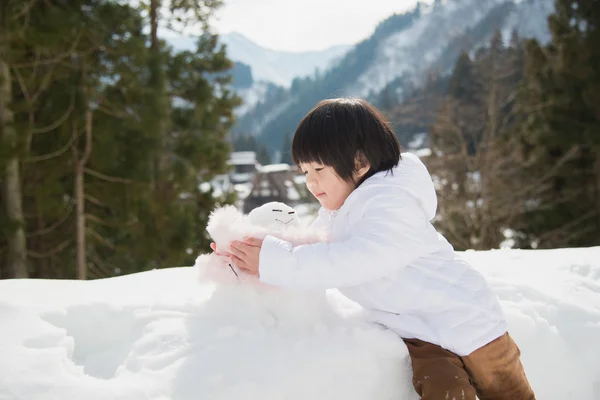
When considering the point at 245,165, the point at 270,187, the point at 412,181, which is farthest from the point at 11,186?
the point at 245,165

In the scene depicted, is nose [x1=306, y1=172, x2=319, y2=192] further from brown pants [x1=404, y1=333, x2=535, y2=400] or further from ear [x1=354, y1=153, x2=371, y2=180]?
brown pants [x1=404, y1=333, x2=535, y2=400]

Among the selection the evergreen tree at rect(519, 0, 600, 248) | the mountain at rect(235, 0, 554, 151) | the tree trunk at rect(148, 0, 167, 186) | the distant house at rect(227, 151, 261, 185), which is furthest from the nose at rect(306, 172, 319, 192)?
the mountain at rect(235, 0, 554, 151)

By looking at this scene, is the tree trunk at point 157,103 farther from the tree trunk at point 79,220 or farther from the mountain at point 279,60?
the mountain at point 279,60

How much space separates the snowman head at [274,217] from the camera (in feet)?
5.06

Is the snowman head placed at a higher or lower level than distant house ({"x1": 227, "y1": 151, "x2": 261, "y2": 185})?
higher

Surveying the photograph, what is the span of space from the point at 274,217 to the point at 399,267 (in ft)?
1.39

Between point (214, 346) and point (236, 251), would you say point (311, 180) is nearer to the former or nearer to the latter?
point (236, 251)

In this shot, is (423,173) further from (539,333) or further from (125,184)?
(125,184)

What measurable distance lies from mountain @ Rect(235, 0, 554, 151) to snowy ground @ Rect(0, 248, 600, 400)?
2468 inches

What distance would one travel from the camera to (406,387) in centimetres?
139

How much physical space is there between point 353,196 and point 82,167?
5.94 metres

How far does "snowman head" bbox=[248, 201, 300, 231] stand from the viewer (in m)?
1.54

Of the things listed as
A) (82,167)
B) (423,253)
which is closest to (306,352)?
(423,253)

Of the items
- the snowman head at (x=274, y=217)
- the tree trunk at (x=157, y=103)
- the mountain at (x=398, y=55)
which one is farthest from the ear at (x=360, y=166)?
the mountain at (x=398, y=55)
